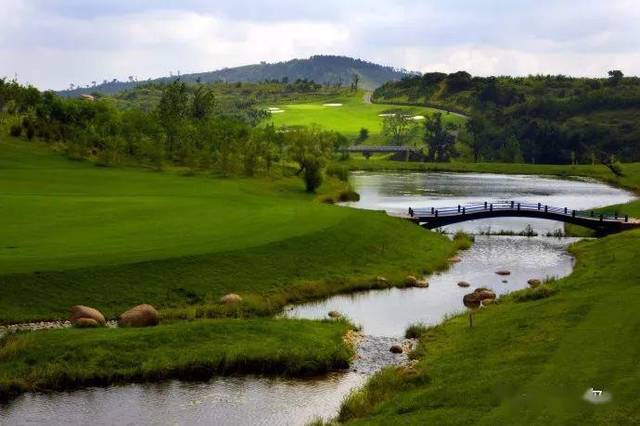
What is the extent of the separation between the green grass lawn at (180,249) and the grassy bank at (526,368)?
605 inches

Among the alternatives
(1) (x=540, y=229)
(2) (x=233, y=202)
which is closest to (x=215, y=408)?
(2) (x=233, y=202)

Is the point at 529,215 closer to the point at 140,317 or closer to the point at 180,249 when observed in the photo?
the point at 180,249

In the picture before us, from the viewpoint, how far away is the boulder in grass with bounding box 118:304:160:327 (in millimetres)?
42531

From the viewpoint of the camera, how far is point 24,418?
30.8m

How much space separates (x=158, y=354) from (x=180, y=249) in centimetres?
1837

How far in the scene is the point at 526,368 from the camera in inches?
1233

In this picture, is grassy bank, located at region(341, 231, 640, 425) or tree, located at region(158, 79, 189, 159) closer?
grassy bank, located at region(341, 231, 640, 425)

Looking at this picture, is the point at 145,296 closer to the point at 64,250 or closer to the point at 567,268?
the point at 64,250

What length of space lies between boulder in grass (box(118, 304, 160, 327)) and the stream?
26.3 ft

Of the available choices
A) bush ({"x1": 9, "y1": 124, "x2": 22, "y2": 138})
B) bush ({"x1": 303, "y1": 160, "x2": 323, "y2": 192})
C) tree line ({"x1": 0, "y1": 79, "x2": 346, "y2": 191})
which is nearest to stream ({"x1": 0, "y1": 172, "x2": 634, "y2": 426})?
bush ({"x1": 303, "y1": 160, "x2": 323, "y2": 192})

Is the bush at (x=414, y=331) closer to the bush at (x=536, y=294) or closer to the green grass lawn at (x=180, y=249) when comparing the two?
the bush at (x=536, y=294)

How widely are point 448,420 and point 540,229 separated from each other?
70.2 m

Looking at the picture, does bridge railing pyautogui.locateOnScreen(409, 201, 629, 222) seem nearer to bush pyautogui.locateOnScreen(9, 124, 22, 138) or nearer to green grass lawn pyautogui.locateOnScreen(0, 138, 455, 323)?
green grass lawn pyautogui.locateOnScreen(0, 138, 455, 323)

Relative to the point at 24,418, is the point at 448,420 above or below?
above
